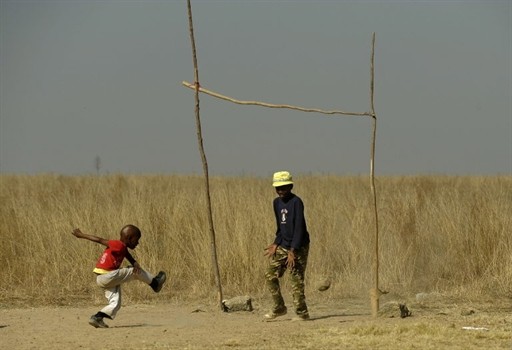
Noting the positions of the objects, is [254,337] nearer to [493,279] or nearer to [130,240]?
[130,240]

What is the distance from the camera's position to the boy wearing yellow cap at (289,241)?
9117 millimetres

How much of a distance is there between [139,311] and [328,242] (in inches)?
147

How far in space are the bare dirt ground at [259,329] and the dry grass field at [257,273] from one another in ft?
0.06

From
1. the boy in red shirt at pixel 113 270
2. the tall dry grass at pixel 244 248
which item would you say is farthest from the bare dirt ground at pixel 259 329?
the tall dry grass at pixel 244 248

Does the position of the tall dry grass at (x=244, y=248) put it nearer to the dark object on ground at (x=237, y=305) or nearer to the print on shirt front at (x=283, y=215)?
the dark object on ground at (x=237, y=305)

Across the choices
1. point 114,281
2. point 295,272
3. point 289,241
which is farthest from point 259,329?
point 114,281

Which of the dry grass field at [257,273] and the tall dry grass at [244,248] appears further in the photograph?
the tall dry grass at [244,248]

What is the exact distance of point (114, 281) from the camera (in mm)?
8875

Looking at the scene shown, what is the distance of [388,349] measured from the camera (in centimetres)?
765

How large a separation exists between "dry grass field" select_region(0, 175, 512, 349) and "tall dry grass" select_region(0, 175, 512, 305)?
0.02 meters

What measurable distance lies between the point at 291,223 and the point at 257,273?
2.95m

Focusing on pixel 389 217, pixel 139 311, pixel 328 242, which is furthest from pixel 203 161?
pixel 389 217

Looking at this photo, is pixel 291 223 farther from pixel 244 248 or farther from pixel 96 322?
pixel 244 248

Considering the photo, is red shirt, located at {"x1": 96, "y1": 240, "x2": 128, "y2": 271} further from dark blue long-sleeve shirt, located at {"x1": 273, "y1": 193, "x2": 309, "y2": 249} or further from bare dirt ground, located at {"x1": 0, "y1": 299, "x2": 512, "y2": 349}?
dark blue long-sleeve shirt, located at {"x1": 273, "y1": 193, "x2": 309, "y2": 249}
